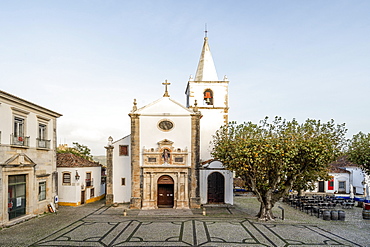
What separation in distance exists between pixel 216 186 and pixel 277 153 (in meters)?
9.86

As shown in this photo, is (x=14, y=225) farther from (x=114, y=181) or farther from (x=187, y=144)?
(x=187, y=144)

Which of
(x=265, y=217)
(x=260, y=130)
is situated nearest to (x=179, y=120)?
(x=260, y=130)

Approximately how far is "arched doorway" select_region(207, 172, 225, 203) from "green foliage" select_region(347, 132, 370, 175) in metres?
10.8

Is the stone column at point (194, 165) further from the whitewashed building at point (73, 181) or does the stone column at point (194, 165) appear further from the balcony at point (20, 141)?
the balcony at point (20, 141)

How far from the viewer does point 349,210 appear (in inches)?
982

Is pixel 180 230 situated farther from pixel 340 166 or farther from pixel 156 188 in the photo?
pixel 340 166

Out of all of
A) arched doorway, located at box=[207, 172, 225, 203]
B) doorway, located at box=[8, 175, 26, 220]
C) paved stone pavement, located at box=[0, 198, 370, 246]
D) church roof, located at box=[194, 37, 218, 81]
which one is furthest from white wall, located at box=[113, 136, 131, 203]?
church roof, located at box=[194, 37, 218, 81]

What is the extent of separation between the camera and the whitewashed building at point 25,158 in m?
17.9

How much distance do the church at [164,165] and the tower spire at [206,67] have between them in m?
6.02

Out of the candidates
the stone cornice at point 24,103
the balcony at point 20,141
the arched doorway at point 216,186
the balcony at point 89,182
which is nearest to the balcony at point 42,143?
the balcony at point 20,141

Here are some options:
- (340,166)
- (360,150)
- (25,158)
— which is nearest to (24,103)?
(25,158)

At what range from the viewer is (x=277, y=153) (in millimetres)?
18750

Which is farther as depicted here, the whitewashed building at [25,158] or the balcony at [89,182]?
the balcony at [89,182]

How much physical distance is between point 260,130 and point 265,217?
6.11m
